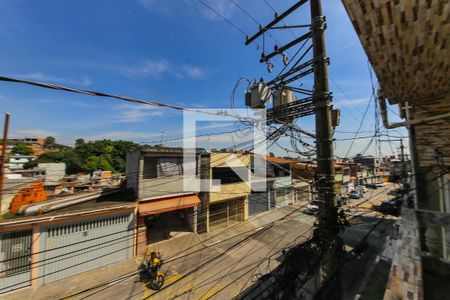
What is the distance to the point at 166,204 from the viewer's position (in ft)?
38.9

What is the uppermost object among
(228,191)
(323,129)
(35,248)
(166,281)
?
(323,129)

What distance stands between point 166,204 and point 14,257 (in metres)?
6.56

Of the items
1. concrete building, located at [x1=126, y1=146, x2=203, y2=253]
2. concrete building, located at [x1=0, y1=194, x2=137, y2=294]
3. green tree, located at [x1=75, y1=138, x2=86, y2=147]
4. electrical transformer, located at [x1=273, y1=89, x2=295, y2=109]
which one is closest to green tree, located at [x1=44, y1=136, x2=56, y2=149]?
green tree, located at [x1=75, y1=138, x2=86, y2=147]

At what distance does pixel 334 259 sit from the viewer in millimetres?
3834

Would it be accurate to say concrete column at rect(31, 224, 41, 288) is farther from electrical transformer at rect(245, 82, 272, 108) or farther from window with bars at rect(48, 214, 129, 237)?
electrical transformer at rect(245, 82, 272, 108)

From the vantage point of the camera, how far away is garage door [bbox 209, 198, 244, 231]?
14.8m

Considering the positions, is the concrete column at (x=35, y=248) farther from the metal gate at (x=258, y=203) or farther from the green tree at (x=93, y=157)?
the green tree at (x=93, y=157)

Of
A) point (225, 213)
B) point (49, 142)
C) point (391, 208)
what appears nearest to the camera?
point (225, 213)

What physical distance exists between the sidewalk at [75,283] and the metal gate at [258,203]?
33.7 ft

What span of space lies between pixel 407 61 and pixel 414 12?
1555 mm

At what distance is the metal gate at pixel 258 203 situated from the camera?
17.5m

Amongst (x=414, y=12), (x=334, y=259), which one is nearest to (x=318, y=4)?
(x=414, y=12)

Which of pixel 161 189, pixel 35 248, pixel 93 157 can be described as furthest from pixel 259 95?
pixel 93 157

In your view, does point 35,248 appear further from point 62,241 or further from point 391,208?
point 391,208
